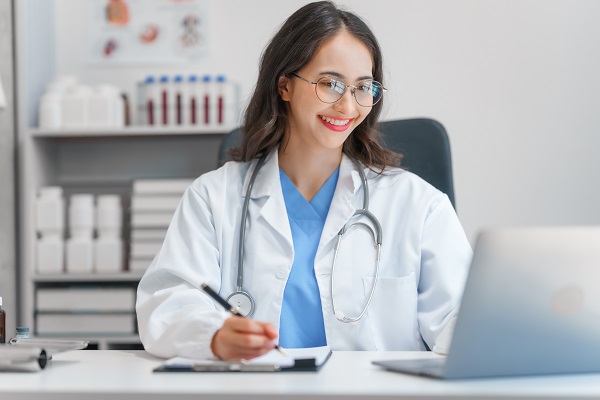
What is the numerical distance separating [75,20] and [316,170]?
1764 mm

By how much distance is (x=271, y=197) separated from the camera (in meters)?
1.73

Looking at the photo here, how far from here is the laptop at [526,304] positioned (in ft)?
3.03

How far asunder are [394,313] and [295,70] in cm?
53

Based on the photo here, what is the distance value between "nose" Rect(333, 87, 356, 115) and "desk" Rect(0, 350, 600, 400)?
0.67m

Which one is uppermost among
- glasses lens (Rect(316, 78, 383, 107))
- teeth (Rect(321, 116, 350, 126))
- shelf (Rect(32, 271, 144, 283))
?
glasses lens (Rect(316, 78, 383, 107))

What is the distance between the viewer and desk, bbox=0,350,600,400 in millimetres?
909

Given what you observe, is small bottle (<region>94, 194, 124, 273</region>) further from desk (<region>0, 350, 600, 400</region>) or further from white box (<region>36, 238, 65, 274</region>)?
desk (<region>0, 350, 600, 400</region>)

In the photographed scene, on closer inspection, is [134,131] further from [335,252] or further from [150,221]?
[335,252]

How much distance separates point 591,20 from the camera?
306cm

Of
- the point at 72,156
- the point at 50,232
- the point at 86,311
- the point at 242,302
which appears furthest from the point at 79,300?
the point at 242,302

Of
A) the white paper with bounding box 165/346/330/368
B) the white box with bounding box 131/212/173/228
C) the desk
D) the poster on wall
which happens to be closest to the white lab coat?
the white paper with bounding box 165/346/330/368

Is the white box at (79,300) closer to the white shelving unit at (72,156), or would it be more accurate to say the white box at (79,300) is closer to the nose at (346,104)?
the white shelving unit at (72,156)

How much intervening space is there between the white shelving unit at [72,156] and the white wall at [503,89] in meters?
0.34

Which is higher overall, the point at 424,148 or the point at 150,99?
the point at 150,99
